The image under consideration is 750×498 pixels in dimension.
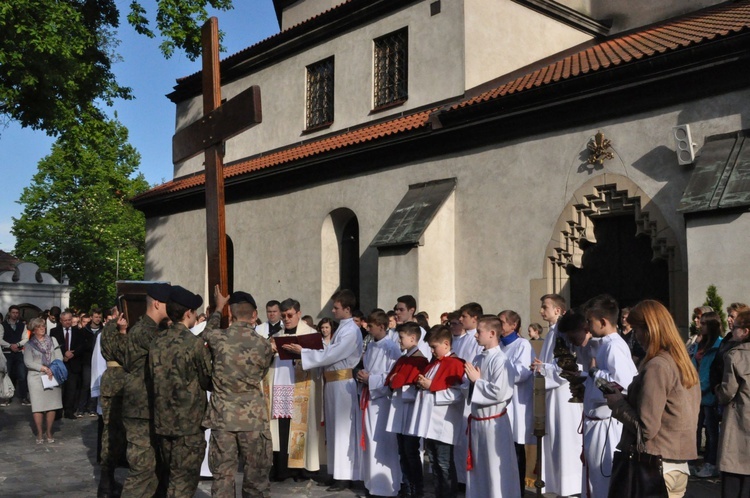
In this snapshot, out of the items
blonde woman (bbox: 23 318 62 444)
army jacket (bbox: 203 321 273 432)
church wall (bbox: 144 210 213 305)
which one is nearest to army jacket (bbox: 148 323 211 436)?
army jacket (bbox: 203 321 273 432)

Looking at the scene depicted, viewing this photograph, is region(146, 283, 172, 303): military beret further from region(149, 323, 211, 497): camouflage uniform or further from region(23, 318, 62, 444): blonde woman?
region(23, 318, 62, 444): blonde woman

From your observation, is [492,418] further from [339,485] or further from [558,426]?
[339,485]

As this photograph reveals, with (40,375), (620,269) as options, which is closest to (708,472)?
(620,269)

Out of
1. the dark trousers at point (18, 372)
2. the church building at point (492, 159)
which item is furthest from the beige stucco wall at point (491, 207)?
the dark trousers at point (18, 372)

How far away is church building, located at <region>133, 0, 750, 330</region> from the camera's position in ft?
39.1

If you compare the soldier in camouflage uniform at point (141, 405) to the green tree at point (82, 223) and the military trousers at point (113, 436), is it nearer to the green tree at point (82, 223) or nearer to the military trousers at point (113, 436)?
the military trousers at point (113, 436)

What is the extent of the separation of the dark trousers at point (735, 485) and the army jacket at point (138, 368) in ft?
15.4

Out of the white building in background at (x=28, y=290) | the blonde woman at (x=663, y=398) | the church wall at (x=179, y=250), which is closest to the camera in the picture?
the blonde woman at (x=663, y=398)

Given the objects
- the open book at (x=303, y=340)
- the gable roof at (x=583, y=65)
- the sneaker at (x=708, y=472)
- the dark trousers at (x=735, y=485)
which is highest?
the gable roof at (x=583, y=65)

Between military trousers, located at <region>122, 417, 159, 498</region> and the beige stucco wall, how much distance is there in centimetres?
787

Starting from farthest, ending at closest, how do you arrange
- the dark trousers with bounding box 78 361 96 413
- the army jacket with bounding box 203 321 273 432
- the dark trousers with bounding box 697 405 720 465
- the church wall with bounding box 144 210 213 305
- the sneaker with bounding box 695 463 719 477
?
1. the church wall with bounding box 144 210 213 305
2. the dark trousers with bounding box 78 361 96 413
3. the dark trousers with bounding box 697 405 720 465
4. the sneaker with bounding box 695 463 719 477
5. the army jacket with bounding box 203 321 273 432

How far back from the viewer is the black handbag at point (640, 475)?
14.8ft

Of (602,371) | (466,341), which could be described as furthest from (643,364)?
(466,341)

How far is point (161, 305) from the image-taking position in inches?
265
